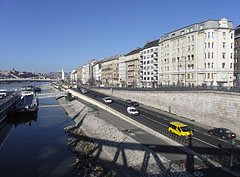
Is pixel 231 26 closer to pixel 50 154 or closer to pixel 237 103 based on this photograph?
pixel 237 103

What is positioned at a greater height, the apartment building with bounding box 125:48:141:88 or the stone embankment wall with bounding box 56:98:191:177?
the apartment building with bounding box 125:48:141:88

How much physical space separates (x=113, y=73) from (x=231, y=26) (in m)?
81.6

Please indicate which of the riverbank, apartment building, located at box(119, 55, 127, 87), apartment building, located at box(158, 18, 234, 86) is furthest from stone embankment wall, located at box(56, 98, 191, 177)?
apartment building, located at box(119, 55, 127, 87)

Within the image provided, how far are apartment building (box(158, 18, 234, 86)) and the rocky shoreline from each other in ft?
85.2

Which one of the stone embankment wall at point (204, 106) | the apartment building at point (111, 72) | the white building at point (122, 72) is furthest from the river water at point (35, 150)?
the apartment building at point (111, 72)

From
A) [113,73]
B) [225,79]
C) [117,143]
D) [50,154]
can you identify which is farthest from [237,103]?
[113,73]

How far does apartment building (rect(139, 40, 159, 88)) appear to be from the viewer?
247 feet

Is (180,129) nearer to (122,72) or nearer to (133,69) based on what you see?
(133,69)

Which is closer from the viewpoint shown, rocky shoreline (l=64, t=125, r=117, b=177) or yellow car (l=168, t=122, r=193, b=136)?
rocky shoreline (l=64, t=125, r=117, b=177)

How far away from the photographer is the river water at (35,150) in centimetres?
2548

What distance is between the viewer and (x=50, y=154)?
30.8 metres

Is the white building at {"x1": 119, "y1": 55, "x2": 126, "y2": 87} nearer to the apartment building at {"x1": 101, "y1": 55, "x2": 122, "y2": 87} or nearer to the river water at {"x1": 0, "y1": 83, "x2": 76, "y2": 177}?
the apartment building at {"x1": 101, "y1": 55, "x2": 122, "y2": 87}

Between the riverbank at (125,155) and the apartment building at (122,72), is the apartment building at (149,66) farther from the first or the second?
the riverbank at (125,155)

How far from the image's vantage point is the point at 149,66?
80.9 m
